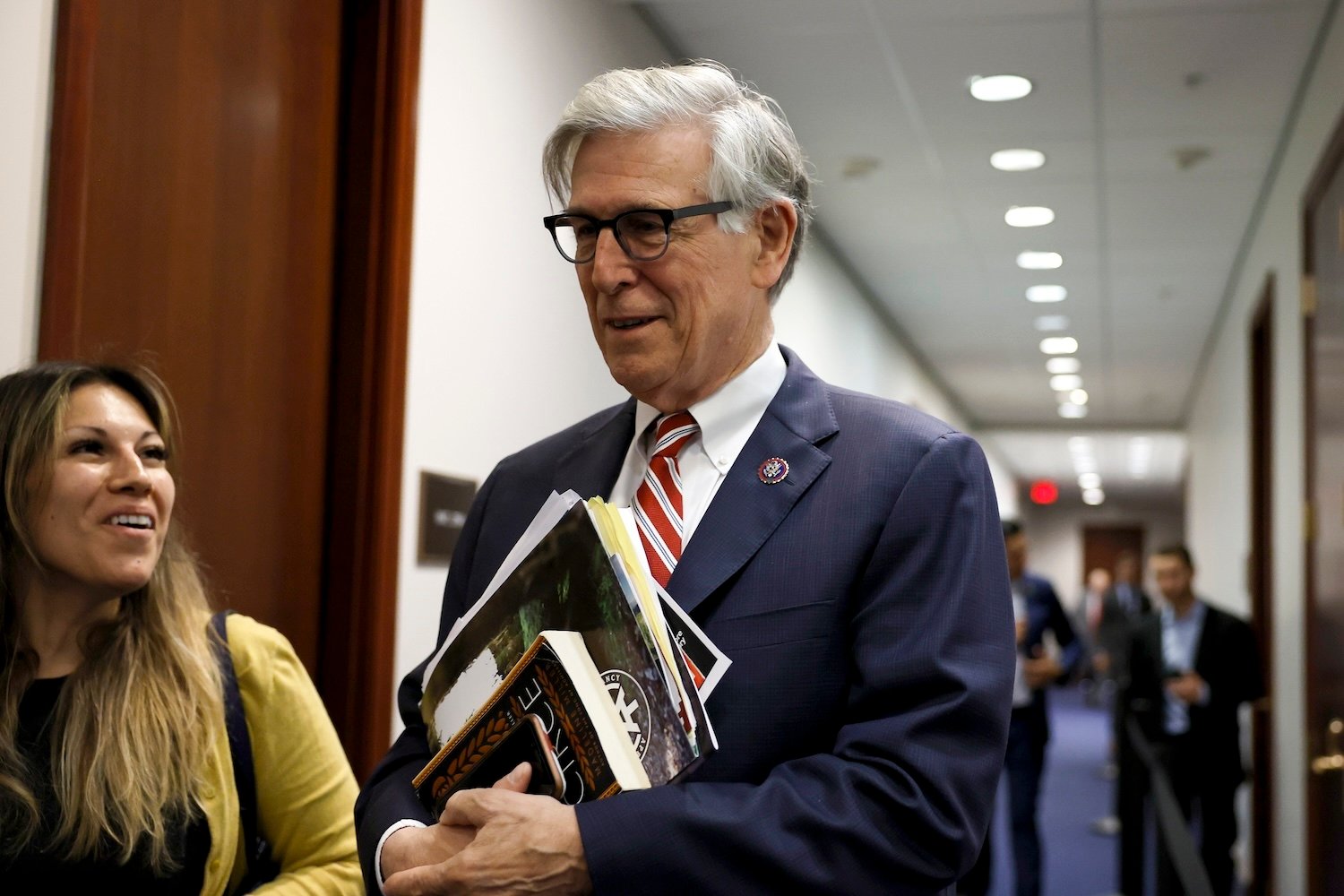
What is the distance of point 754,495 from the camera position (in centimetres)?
136

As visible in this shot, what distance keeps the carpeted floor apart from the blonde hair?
468 cm

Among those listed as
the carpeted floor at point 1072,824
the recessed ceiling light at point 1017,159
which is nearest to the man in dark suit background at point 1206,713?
the carpeted floor at point 1072,824

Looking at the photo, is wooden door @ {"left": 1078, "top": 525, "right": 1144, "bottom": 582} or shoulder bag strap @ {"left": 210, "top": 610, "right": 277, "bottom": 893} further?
wooden door @ {"left": 1078, "top": 525, "right": 1144, "bottom": 582}

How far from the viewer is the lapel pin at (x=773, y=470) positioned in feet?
4.47

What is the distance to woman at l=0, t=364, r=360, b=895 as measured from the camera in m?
1.71

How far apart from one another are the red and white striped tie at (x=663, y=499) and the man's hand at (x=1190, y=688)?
4904 millimetres

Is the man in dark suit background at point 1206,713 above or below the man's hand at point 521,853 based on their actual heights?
below

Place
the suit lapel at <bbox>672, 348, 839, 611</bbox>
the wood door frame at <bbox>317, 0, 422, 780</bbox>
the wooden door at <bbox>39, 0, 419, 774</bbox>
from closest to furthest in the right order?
the suit lapel at <bbox>672, 348, 839, 611</bbox>, the wooden door at <bbox>39, 0, 419, 774</bbox>, the wood door frame at <bbox>317, 0, 422, 780</bbox>

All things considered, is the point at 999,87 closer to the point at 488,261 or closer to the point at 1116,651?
the point at 488,261

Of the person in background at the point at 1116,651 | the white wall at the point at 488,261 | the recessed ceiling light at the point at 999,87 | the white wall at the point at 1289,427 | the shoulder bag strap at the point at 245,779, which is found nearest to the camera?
the shoulder bag strap at the point at 245,779

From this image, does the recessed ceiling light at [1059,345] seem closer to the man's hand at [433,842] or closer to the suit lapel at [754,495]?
the suit lapel at [754,495]

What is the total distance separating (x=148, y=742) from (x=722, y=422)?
0.92 metres

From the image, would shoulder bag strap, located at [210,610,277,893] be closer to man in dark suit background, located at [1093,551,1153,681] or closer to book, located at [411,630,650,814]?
book, located at [411,630,650,814]

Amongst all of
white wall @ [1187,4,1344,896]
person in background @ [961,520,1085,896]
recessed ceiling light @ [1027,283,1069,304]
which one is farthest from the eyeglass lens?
recessed ceiling light @ [1027,283,1069,304]
